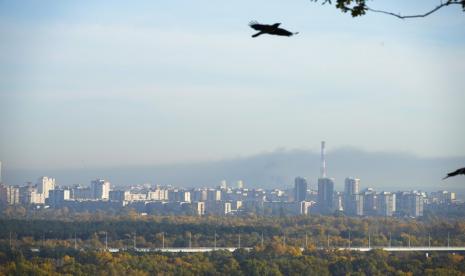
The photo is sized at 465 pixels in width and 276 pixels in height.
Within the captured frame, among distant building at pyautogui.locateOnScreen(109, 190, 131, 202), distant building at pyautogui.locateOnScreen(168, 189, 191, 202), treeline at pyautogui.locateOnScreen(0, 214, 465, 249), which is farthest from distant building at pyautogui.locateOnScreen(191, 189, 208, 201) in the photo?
treeline at pyautogui.locateOnScreen(0, 214, 465, 249)

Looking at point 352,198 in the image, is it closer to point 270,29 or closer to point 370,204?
point 370,204

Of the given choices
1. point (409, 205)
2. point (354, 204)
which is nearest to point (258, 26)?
point (409, 205)

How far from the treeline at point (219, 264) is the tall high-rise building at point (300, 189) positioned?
10800 cm

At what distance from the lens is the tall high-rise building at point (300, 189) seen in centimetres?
16300

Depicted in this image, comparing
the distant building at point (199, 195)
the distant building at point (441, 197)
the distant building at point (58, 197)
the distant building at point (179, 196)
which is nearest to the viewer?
the distant building at point (441, 197)

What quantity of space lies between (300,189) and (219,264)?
11652cm

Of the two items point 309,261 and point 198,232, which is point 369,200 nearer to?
point 198,232

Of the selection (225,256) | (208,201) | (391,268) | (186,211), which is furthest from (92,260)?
(208,201)

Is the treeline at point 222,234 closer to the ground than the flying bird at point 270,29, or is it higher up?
closer to the ground

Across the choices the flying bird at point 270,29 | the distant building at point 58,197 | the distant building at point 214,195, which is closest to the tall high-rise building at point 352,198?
the distant building at point 214,195

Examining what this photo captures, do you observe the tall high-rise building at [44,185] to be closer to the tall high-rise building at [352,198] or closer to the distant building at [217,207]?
the distant building at [217,207]

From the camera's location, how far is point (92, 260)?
4594 cm

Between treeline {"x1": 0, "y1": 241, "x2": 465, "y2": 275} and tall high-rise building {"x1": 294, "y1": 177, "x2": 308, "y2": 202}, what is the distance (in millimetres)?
107997

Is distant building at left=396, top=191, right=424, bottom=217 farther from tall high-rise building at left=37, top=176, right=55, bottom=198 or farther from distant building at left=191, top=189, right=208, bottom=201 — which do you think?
tall high-rise building at left=37, top=176, right=55, bottom=198
